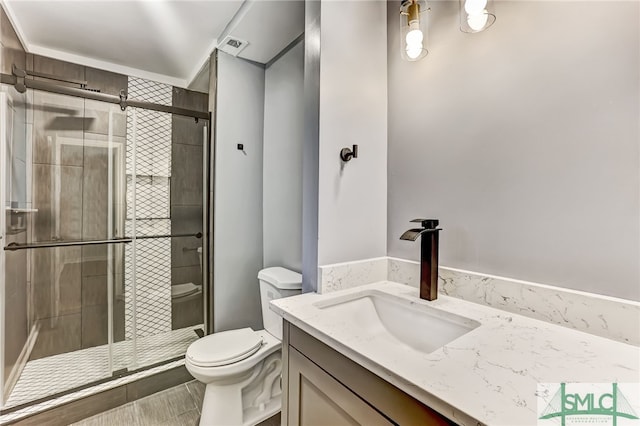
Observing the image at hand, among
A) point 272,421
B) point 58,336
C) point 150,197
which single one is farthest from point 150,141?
point 272,421

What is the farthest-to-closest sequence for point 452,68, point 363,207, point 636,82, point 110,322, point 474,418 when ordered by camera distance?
point 110,322
point 363,207
point 452,68
point 636,82
point 474,418

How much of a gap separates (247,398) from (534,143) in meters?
A: 1.78

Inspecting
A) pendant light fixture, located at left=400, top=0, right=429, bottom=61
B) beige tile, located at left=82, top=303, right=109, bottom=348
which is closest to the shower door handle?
beige tile, located at left=82, top=303, right=109, bottom=348

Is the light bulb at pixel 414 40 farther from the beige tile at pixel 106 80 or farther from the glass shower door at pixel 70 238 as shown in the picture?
the beige tile at pixel 106 80

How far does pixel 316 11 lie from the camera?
3.95 feet

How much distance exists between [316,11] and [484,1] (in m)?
0.64

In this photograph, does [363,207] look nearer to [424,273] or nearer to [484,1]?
[424,273]

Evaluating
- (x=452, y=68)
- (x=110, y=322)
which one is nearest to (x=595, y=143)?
(x=452, y=68)

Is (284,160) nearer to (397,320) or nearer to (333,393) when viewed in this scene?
(397,320)

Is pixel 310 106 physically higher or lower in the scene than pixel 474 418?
higher

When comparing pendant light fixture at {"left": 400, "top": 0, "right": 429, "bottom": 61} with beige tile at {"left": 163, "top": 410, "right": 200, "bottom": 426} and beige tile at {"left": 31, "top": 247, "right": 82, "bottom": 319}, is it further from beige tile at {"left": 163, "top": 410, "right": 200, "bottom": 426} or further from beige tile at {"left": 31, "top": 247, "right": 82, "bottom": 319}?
beige tile at {"left": 31, "top": 247, "right": 82, "bottom": 319}

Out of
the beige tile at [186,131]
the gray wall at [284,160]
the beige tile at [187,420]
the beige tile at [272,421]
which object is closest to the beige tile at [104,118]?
the beige tile at [186,131]

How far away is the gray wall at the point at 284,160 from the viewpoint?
1863 mm

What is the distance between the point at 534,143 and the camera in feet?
3.03
